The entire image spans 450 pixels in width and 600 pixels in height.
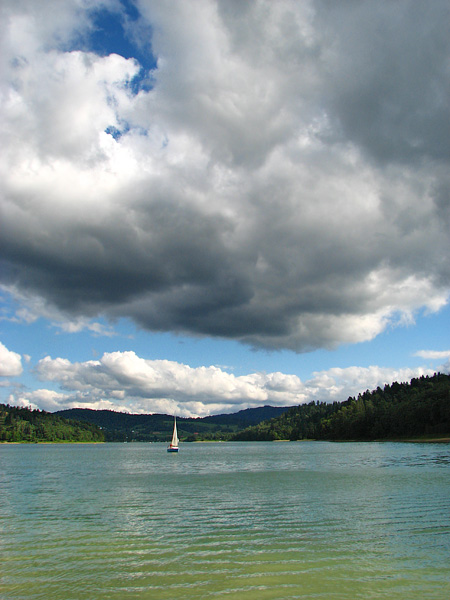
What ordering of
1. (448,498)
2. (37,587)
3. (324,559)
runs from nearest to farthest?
(37,587), (324,559), (448,498)

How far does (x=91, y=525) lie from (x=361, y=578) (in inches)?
863

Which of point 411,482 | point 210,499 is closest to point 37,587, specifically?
point 210,499

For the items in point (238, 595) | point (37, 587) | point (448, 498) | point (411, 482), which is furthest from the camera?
point (411, 482)

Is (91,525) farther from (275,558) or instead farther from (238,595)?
(238,595)

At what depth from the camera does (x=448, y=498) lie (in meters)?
42.2

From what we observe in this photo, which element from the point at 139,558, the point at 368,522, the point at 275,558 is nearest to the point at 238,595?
the point at 275,558

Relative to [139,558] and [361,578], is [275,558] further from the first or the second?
[139,558]

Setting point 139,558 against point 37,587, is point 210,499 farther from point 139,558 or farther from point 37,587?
point 37,587

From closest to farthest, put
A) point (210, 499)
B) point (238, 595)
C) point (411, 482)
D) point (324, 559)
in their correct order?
point (238, 595)
point (324, 559)
point (210, 499)
point (411, 482)

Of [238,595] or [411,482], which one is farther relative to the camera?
[411,482]

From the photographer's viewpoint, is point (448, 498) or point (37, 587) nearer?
point (37, 587)

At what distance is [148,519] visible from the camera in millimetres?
35375


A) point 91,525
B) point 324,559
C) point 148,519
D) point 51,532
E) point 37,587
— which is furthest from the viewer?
point 148,519

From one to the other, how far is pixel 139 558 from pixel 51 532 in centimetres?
Answer: 1107
